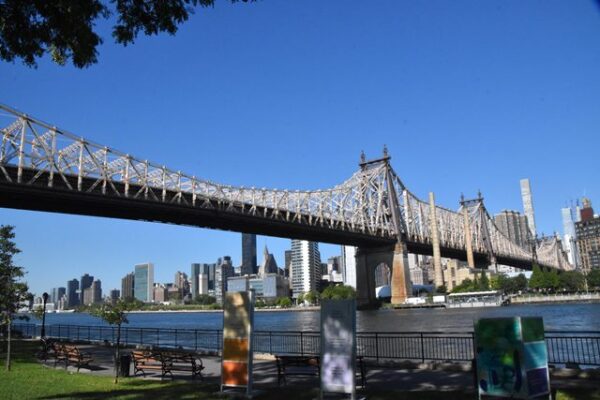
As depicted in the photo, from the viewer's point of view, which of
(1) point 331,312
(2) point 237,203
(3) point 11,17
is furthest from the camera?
(2) point 237,203

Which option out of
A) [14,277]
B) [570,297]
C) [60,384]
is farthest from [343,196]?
[60,384]

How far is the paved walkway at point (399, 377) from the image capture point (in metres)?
13.0

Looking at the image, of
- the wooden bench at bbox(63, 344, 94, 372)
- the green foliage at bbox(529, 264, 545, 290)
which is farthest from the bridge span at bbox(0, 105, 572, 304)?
the wooden bench at bbox(63, 344, 94, 372)

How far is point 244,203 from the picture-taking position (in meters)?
69.5

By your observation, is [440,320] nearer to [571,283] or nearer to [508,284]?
[508,284]

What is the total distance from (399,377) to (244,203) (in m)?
55.6

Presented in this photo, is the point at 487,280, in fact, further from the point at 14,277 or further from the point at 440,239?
the point at 14,277

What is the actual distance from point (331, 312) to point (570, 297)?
4971 inches

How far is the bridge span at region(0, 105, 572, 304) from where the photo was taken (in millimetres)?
50156

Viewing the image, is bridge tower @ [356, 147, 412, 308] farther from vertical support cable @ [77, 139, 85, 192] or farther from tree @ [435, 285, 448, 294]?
vertical support cable @ [77, 139, 85, 192]

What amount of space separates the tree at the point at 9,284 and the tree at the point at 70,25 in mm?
14083

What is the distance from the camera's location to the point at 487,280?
420ft

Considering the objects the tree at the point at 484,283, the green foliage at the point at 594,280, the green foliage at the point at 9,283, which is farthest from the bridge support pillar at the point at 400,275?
the green foliage at the point at 9,283

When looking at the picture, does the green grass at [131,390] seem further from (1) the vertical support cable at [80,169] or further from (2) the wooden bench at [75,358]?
(1) the vertical support cable at [80,169]
